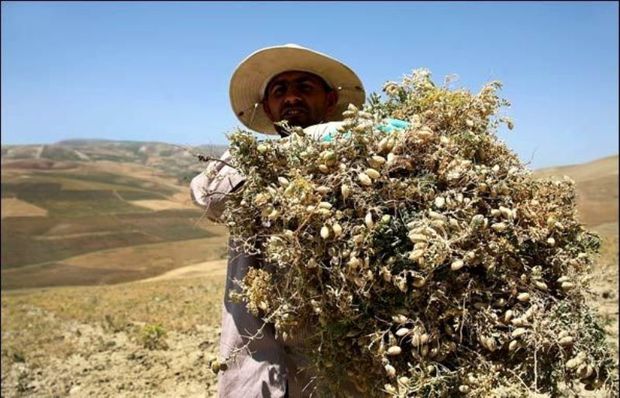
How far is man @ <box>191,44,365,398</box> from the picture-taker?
10.7ft

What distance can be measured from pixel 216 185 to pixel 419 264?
1284mm

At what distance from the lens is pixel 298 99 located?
12.8ft

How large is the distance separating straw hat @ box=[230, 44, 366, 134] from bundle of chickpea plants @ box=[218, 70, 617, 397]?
1262 millimetres

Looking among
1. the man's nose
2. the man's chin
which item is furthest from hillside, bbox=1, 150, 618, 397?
the man's nose

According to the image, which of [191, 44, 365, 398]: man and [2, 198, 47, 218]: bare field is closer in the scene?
[191, 44, 365, 398]: man

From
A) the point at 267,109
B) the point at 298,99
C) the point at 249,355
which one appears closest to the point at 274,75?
the point at 267,109

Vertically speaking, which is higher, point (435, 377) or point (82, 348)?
point (435, 377)

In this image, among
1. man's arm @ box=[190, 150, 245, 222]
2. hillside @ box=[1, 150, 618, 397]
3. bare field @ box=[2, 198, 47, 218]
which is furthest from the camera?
bare field @ box=[2, 198, 47, 218]

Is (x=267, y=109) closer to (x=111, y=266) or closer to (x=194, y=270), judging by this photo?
(x=194, y=270)

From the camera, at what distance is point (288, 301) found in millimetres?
2859

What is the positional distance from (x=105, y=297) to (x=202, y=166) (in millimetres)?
19581

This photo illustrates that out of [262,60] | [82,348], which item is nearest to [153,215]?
[82,348]

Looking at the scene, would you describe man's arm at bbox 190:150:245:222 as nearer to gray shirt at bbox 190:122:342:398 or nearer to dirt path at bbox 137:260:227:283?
gray shirt at bbox 190:122:342:398

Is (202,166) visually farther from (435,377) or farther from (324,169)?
(435,377)
